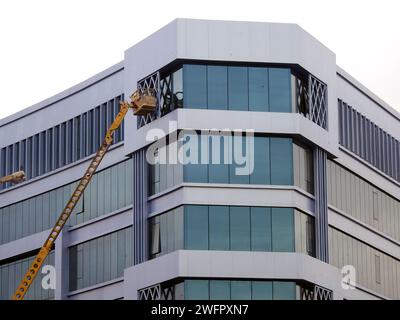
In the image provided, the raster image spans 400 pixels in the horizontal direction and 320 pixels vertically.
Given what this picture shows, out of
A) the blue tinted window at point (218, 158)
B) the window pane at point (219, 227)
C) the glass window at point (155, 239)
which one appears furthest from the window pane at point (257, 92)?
the glass window at point (155, 239)

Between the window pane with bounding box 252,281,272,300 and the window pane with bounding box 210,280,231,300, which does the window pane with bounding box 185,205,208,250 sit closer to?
the window pane with bounding box 210,280,231,300

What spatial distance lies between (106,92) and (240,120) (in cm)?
1154

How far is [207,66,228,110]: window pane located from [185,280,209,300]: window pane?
10.1 metres

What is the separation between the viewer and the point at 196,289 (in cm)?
7138

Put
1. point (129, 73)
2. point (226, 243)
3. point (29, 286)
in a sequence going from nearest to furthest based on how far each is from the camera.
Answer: point (226, 243), point (129, 73), point (29, 286)

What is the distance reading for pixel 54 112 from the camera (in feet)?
286

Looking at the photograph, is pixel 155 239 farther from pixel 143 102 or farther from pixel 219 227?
pixel 143 102

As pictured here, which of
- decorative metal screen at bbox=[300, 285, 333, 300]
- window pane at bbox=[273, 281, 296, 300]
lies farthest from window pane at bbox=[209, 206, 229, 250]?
decorative metal screen at bbox=[300, 285, 333, 300]

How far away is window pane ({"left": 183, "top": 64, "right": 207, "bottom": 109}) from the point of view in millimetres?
74250

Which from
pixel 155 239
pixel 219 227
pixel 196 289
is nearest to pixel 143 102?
pixel 155 239

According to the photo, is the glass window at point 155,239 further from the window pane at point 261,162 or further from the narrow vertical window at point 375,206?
the narrow vertical window at point 375,206

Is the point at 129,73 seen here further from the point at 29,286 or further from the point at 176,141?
the point at 29,286

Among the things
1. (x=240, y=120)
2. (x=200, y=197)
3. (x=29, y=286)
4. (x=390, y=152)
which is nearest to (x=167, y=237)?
(x=200, y=197)

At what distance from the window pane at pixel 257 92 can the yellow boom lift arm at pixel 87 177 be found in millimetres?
5612
